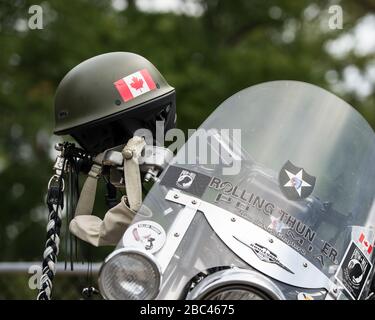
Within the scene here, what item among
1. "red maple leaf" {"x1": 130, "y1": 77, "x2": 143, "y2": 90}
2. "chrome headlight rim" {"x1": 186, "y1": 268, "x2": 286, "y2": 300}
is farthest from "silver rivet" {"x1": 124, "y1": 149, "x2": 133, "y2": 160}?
"chrome headlight rim" {"x1": 186, "y1": 268, "x2": 286, "y2": 300}

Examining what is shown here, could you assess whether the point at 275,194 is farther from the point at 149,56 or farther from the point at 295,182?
the point at 149,56

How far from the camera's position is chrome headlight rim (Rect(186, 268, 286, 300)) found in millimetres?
3129

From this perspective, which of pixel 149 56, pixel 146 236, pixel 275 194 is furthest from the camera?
pixel 149 56

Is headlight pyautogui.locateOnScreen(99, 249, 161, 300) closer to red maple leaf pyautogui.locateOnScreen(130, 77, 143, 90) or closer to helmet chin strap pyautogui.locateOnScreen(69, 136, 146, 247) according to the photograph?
helmet chin strap pyautogui.locateOnScreen(69, 136, 146, 247)

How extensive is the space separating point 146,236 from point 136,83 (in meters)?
1.22

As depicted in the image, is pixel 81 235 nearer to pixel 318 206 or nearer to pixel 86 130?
pixel 86 130

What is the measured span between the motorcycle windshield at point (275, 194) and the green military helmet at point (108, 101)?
1.86ft

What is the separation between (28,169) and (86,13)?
3217 millimetres

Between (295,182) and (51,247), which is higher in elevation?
(295,182)

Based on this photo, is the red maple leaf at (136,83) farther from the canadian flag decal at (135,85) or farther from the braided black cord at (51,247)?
the braided black cord at (51,247)

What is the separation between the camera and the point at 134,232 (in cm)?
332

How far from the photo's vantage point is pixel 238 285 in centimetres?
315
